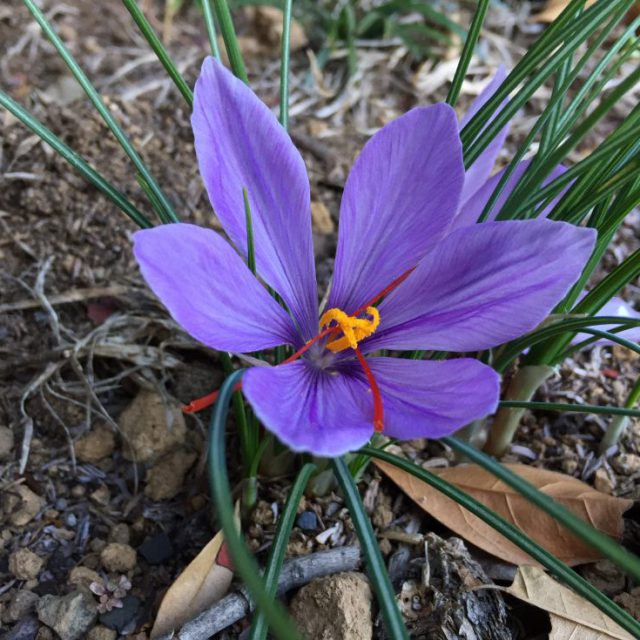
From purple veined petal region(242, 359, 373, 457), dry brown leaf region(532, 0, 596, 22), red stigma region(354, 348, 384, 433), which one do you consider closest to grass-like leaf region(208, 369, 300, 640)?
purple veined petal region(242, 359, 373, 457)

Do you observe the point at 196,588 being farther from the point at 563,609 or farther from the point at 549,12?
the point at 549,12

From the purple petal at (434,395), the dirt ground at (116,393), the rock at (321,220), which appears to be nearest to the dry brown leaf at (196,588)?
the dirt ground at (116,393)

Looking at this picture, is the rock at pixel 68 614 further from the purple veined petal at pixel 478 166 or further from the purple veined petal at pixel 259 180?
the purple veined petal at pixel 478 166

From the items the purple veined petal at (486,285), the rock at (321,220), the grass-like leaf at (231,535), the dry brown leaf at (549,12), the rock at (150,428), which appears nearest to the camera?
the grass-like leaf at (231,535)

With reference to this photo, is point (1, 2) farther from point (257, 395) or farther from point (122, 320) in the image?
point (257, 395)

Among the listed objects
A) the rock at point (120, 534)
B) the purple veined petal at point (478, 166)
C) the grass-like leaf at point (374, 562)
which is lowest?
the rock at point (120, 534)

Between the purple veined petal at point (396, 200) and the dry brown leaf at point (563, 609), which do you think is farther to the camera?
the dry brown leaf at point (563, 609)

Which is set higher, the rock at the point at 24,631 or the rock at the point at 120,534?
the rock at the point at 24,631

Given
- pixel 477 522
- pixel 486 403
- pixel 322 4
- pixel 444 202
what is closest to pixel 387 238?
pixel 444 202
